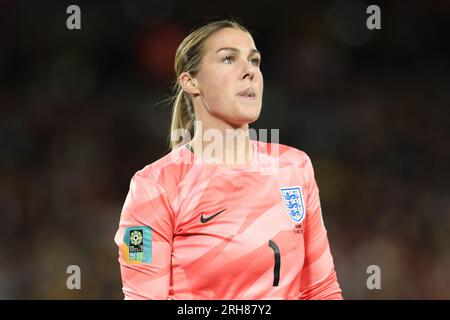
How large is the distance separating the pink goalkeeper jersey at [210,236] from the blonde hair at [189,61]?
0.27 metres

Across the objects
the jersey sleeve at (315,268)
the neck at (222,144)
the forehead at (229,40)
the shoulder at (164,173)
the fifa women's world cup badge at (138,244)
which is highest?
the forehead at (229,40)

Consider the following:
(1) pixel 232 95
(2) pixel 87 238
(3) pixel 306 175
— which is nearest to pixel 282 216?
(3) pixel 306 175

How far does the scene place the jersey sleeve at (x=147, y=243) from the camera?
247cm

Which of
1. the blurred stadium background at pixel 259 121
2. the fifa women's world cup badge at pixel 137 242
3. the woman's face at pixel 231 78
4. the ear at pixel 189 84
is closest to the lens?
the fifa women's world cup badge at pixel 137 242

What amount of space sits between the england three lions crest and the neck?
212 mm

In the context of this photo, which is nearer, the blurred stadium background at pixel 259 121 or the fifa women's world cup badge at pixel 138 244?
the fifa women's world cup badge at pixel 138 244

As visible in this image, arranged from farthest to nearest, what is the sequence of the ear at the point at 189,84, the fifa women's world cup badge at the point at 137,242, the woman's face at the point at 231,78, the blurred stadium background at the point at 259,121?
1. the blurred stadium background at the point at 259,121
2. the ear at the point at 189,84
3. the woman's face at the point at 231,78
4. the fifa women's world cup badge at the point at 137,242

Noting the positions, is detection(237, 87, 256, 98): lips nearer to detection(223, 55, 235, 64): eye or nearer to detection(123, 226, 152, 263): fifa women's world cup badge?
detection(223, 55, 235, 64): eye

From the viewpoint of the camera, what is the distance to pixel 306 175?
2.76 m

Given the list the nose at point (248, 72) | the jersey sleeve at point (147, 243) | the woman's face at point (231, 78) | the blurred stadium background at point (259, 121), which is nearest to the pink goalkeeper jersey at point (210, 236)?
the jersey sleeve at point (147, 243)

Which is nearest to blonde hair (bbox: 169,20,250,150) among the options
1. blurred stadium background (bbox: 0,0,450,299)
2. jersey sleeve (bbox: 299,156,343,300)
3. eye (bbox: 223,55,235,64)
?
eye (bbox: 223,55,235,64)

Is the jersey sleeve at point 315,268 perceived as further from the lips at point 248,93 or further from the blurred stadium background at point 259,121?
the blurred stadium background at point 259,121

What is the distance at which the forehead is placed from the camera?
265 centimetres

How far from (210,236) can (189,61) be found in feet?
2.54
